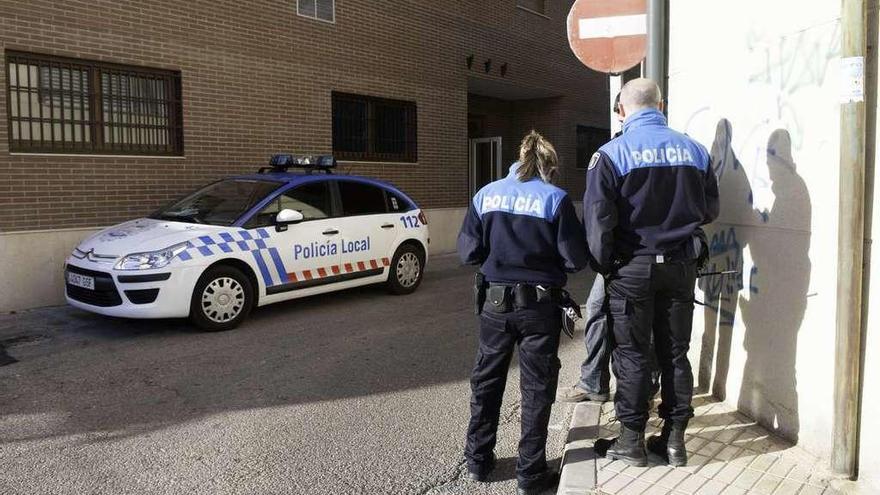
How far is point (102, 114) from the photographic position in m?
9.20

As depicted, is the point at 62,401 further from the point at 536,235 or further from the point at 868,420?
the point at 868,420

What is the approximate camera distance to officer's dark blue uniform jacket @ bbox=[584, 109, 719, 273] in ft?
11.6

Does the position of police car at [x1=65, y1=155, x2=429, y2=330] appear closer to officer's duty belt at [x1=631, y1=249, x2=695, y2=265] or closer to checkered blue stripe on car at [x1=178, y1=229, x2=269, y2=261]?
checkered blue stripe on car at [x1=178, y1=229, x2=269, y2=261]

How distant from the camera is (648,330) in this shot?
364 centimetres

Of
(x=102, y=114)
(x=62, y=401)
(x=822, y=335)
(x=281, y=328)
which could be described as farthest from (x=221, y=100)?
(x=822, y=335)

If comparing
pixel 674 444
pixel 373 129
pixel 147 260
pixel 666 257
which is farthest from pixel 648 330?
pixel 373 129

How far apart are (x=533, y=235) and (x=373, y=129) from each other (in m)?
9.69

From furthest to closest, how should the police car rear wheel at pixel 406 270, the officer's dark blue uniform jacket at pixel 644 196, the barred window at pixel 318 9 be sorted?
the barred window at pixel 318 9 < the police car rear wheel at pixel 406 270 < the officer's dark blue uniform jacket at pixel 644 196

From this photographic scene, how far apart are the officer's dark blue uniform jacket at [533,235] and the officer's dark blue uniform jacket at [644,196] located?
11 centimetres

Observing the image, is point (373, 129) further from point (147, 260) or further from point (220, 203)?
point (147, 260)

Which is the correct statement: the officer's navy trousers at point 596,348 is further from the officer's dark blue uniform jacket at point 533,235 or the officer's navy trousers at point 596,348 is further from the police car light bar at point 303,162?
the police car light bar at point 303,162

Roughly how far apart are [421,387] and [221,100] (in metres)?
6.58

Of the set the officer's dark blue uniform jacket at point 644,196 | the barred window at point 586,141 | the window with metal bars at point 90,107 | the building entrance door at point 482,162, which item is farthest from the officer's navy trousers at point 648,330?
the barred window at point 586,141

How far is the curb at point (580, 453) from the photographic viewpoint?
3518 mm
